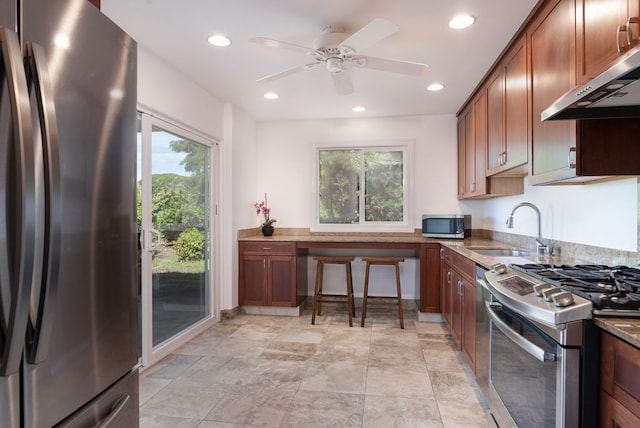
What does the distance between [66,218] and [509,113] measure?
8.79ft

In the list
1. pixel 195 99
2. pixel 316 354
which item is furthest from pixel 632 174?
pixel 195 99

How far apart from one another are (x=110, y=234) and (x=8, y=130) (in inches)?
16.1

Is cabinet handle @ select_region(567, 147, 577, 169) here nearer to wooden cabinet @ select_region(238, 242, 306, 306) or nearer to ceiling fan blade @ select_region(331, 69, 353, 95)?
ceiling fan blade @ select_region(331, 69, 353, 95)

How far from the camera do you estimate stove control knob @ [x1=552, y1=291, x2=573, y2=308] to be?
Answer: 1.09 m

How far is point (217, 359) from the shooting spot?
285 cm

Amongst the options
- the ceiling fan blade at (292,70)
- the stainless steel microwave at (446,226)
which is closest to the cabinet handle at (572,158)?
the ceiling fan blade at (292,70)

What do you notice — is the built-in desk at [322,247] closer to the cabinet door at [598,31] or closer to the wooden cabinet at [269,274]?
the wooden cabinet at [269,274]

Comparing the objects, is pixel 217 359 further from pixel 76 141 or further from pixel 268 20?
pixel 268 20

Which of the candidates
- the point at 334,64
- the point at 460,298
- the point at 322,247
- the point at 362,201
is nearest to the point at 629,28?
the point at 334,64

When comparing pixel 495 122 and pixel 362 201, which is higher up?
pixel 495 122

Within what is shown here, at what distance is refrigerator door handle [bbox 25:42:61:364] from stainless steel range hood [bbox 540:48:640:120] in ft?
4.67

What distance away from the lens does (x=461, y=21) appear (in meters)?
2.20

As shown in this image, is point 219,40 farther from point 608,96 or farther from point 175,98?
point 608,96

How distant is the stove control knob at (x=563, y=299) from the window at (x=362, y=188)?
3.31m
